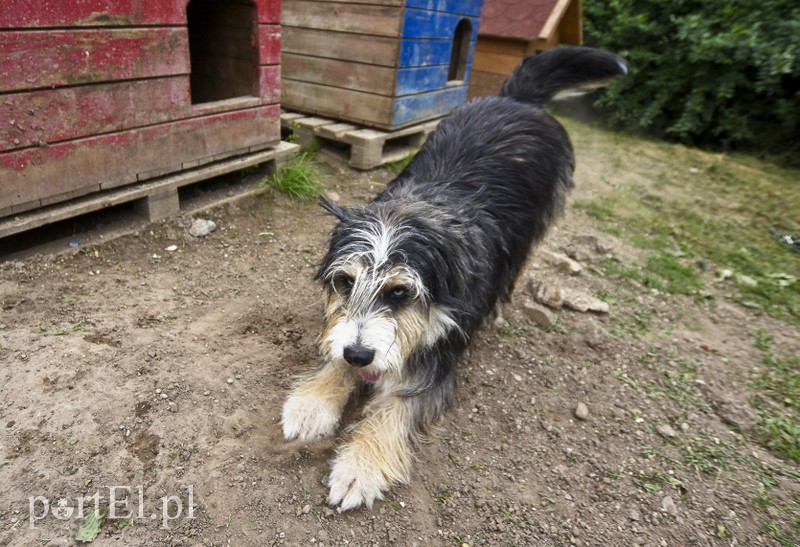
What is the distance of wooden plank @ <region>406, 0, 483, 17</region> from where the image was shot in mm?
4182

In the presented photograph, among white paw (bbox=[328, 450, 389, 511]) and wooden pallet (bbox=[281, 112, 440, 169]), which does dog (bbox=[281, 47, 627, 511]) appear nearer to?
white paw (bbox=[328, 450, 389, 511])

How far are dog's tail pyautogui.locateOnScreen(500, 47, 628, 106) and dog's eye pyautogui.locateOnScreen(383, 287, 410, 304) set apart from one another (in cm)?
204

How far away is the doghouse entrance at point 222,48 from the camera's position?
3.64 metres

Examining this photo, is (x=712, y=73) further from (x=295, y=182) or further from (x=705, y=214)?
(x=295, y=182)

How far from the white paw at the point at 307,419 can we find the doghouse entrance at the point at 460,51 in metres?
4.45

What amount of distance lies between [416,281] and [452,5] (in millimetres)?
3955

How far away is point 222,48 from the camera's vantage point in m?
3.96

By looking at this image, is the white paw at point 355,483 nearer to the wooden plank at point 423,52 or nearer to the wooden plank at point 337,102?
the wooden plank at point 337,102

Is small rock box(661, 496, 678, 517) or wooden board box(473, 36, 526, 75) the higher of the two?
wooden board box(473, 36, 526, 75)

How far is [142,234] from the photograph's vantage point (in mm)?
3119

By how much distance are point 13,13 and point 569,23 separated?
315 inches

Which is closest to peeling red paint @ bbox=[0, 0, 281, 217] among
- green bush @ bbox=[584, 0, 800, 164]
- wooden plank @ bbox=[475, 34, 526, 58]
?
wooden plank @ bbox=[475, 34, 526, 58]

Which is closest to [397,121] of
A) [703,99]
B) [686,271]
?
[686,271]

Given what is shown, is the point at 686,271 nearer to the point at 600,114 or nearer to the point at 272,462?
the point at 272,462
